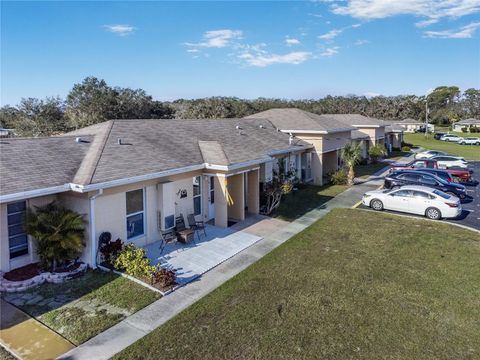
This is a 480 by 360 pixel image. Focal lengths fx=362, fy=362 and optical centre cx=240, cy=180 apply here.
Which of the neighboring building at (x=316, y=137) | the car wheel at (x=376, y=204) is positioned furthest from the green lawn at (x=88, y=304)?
the neighboring building at (x=316, y=137)

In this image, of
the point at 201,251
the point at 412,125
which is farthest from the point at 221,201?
the point at 412,125

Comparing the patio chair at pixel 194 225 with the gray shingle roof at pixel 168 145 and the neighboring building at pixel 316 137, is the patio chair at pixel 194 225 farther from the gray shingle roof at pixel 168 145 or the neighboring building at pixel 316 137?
the neighboring building at pixel 316 137

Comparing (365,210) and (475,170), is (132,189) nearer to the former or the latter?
(365,210)

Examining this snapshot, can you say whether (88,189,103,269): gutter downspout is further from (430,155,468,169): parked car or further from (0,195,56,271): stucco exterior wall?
(430,155,468,169): parked car

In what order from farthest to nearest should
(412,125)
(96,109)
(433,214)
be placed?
(412,125) → (96,109) → (433,214)

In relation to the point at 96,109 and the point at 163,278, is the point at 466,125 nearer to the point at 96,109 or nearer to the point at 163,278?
the point at 96,109

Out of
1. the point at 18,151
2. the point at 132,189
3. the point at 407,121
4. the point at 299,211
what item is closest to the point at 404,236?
the point at 299,211
